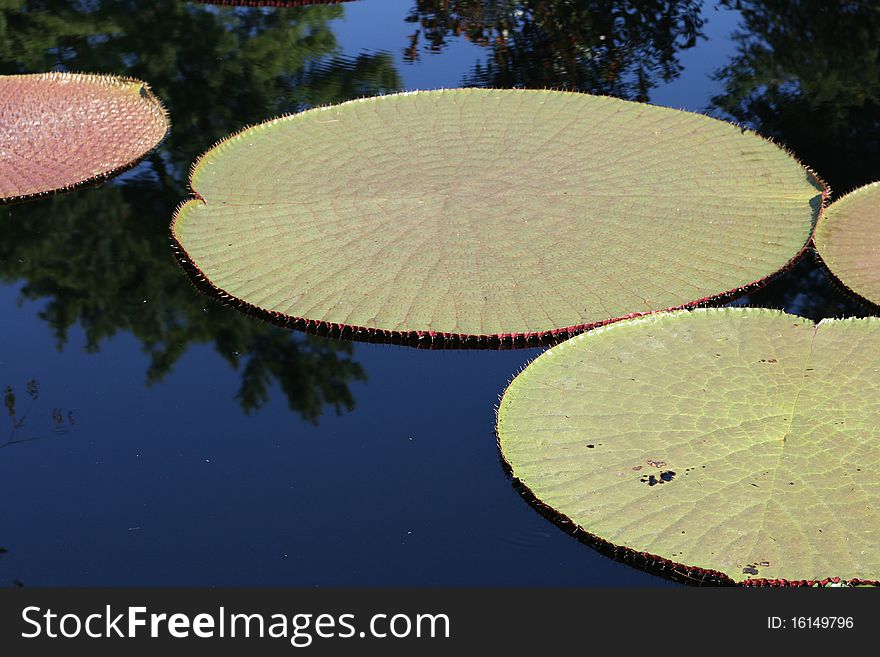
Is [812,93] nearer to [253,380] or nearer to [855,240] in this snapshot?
[855,240]

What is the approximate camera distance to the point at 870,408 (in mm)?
2465

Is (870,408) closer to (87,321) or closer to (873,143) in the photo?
(873,143)

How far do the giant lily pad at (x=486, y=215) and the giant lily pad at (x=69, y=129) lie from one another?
0.41m

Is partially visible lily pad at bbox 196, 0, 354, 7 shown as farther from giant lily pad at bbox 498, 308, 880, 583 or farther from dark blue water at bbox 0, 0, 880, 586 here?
giant lily pad at bbox 498, 308, 880, 583

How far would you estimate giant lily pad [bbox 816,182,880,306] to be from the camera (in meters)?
2.97

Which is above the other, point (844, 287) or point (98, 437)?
point (844, 287)

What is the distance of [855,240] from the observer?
3.12 m

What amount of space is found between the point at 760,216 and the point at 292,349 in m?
1.39

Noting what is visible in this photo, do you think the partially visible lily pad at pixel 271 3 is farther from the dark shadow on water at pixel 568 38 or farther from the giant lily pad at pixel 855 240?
the giant lily pad at pixel 855 240

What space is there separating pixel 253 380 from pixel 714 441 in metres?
1.10

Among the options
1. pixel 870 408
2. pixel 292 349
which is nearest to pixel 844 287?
pixel 870 408

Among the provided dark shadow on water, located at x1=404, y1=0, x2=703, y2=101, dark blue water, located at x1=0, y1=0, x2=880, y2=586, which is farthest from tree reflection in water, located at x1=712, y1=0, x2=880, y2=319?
dark shadow on water, located at x1=404, y1=0, x2=703, y2=101

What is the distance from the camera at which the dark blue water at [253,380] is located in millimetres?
2225

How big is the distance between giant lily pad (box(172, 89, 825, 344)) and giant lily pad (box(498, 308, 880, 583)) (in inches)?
8.8
